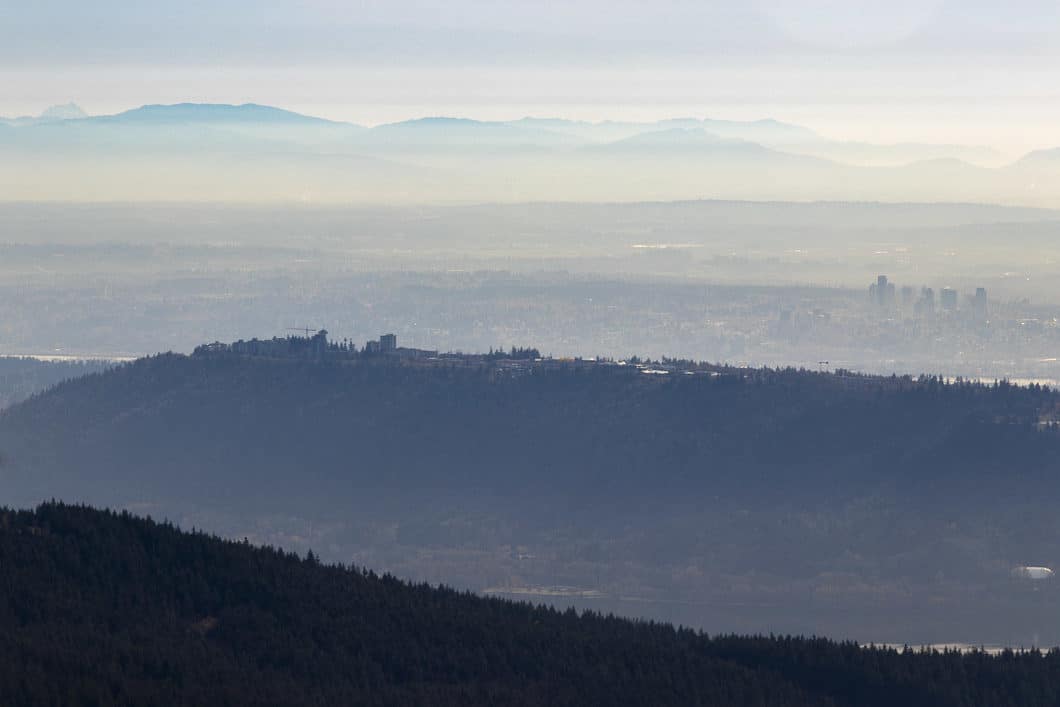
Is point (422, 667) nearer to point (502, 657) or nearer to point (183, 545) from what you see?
point (502, 657)

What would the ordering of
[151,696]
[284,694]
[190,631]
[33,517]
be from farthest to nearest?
[33,517] < [190,631] < [284,694] < [151,696]

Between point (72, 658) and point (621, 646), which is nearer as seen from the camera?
point (72, 658)

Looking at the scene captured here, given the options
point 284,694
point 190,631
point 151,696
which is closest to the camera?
point 151,696

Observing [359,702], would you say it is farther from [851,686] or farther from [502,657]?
[851,686]

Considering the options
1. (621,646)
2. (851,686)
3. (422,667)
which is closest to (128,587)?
(422,667)

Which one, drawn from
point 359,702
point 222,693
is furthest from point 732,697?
point 222,693

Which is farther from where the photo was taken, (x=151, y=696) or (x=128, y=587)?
(x=128, y=587)
